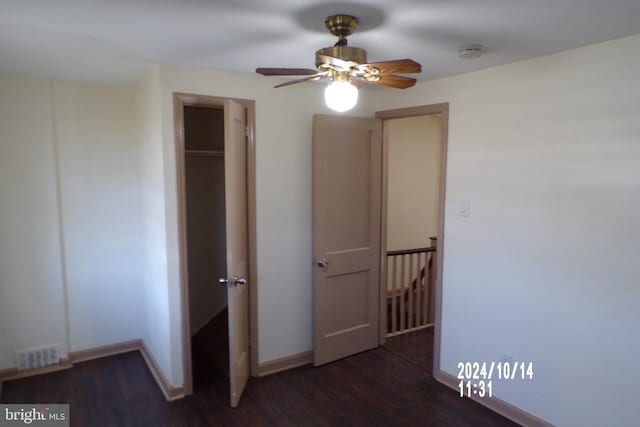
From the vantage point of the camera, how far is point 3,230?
2975 mm

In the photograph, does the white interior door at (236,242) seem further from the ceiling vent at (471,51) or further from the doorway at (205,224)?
the ceiling vent at (471,51)

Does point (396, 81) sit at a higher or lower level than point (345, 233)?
higher

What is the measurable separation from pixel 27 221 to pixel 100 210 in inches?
19.7

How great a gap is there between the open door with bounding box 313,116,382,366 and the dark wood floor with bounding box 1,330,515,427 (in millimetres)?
275

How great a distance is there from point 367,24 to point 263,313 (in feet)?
7.19

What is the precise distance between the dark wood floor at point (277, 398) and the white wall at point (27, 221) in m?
0.43

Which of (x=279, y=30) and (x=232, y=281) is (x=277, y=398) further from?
(x=279, y=30)

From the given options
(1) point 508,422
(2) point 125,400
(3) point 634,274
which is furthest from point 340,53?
(2) point 125,400

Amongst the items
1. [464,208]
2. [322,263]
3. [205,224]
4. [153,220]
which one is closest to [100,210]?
[153,220]

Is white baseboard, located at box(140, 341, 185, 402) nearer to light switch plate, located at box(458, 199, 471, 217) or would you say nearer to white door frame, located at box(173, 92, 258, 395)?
white door frame, located at box(173, 92, 258, 395)

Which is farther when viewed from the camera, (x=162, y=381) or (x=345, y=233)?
(x=345, y=233)

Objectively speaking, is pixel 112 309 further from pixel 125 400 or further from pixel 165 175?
pixel 165 175

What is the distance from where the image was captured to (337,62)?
1.69m

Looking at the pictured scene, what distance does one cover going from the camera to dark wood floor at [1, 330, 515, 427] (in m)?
2.59
